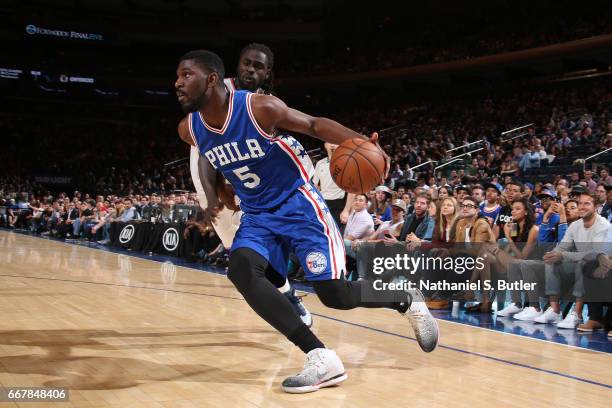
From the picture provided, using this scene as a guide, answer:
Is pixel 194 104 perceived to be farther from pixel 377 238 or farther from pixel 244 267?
pixel 377 238

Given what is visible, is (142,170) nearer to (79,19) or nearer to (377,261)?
(79,19)

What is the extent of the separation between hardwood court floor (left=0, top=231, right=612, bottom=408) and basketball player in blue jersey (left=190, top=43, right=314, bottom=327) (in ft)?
1.72

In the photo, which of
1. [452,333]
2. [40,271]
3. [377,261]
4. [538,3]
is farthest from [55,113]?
[452,333]

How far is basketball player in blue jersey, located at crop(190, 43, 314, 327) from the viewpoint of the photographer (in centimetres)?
390

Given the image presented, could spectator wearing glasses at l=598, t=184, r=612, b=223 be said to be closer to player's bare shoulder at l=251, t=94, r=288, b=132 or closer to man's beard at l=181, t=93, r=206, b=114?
player's bare shoulder at l=251, t=94, r=288, b=132

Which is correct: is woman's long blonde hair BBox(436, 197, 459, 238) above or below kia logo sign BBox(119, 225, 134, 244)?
above

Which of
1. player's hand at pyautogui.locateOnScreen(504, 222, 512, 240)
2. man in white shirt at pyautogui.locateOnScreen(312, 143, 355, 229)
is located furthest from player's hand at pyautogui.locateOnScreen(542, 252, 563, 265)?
man in white shirt at pyautogui.locateOnScreen(312, 143, 355, 229)

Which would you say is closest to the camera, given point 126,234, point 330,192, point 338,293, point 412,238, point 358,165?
point 358,165

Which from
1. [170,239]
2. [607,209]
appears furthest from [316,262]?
[170,239]

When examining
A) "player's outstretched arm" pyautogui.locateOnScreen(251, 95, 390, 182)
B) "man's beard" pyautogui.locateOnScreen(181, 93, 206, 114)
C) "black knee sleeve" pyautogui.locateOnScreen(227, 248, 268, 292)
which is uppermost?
"man's beard" pyautogui.locateOnScreen(181, 93, 206, 114)

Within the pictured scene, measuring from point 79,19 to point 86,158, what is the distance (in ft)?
24.9

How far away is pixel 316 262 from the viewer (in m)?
3.46

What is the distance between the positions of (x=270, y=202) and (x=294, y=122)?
1.80 feet

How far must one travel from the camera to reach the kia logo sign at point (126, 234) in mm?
14914
